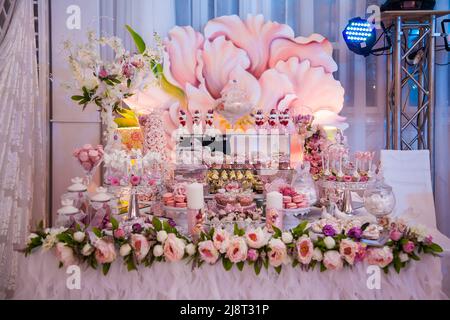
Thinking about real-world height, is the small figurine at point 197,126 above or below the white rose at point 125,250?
above

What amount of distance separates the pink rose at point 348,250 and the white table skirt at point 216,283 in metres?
0.10

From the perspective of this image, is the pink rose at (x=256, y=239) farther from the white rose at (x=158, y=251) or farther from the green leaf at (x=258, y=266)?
the white rose at (x=158, y=251)

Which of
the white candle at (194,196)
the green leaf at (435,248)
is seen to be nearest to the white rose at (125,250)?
the white candle at (194,196)

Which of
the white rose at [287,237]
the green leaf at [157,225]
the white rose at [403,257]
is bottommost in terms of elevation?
the white rose at [403,257]

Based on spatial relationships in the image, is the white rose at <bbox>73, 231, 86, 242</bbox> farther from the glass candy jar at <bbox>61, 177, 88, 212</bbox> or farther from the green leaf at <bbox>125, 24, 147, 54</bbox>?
the green leaf at <bbox>125, 24, 147, 54</bbox>

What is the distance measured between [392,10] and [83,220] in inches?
114

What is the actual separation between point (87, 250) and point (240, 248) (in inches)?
27.4

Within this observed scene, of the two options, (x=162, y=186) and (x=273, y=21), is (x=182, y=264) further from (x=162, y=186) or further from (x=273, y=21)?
(x=273, y=21)

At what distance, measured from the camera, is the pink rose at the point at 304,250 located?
1.81 metres

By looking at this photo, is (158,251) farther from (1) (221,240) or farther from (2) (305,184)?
(2) (305,184)

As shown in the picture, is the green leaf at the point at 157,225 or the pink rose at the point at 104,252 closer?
the pink rose at the point at 104,252

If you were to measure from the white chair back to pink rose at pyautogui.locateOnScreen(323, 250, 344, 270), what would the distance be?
142 cm

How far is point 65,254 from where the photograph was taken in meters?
1.84
